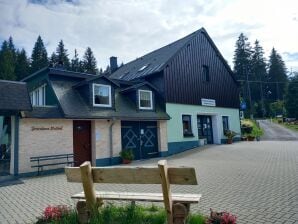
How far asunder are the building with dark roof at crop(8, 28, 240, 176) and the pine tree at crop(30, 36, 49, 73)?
33534mm

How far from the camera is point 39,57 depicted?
183 feet

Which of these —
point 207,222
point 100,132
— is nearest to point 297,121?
point 100,132

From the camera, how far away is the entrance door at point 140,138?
1689 centimetres

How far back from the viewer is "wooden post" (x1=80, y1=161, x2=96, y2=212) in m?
4.46

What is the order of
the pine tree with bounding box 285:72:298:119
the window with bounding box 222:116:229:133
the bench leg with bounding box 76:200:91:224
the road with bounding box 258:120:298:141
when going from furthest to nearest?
the pine tree with bounding box 285:72:298:119
the road with bounding box 258:120:298:141
the window with bounding box 222:116:229:133
the bench leg with bounding box 76:200:91:224

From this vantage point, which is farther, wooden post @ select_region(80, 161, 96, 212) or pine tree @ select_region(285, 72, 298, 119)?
pine tree @ select_region(285, 72, 298, 119)

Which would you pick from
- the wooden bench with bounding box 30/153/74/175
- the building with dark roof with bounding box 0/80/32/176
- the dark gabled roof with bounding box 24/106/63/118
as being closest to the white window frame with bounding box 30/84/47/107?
the dark gabled roof with bounding box 24/106/63/118

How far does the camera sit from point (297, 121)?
47.2m

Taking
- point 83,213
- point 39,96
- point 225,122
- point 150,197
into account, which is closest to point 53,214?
point 83,213

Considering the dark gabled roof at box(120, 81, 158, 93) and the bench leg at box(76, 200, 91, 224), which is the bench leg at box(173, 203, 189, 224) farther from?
the dark gabled roof at box(120, 81, 158, 93)

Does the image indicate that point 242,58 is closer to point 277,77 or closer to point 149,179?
point 277,77

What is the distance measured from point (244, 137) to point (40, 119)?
20.2m

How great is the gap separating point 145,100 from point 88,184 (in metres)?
14.4

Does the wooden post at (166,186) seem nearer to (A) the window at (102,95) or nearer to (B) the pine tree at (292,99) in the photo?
(A) the window at (102,95)
